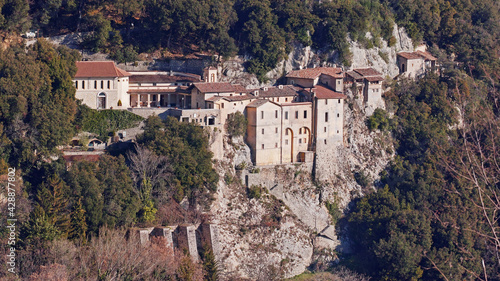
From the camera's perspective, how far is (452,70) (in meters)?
61.5

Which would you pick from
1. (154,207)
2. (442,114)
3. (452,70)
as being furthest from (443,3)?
(154,207)

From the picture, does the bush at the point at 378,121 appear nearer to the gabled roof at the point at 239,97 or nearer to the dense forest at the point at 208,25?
the dense forest at the point at 208,25

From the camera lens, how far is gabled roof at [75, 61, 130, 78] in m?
48.2

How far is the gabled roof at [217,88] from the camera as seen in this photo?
1929 inches

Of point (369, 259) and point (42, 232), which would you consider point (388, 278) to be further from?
point (42, 232)

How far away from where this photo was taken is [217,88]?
49.2 m

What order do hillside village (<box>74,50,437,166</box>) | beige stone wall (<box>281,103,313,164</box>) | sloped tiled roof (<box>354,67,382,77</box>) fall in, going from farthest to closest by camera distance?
1. sloped tiled roof (<box>354,67,382,77</box>)
2. beige stone wall (<box>281,103,313,164</box>)
3. hillside village (<box>74,50,437,166</box>)

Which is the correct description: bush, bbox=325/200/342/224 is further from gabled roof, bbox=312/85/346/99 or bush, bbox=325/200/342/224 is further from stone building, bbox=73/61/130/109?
stone building, bbox=73/61/130/109

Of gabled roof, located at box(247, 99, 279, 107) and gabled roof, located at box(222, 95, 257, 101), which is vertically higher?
gabled roof, located at box(222, 95, 257, 101)

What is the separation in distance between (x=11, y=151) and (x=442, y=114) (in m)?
32.2

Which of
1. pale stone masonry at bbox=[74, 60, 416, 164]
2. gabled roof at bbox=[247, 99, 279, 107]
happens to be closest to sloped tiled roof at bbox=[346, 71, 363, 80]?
pale stone masonry at bbox=[74, 60, 416, 164]

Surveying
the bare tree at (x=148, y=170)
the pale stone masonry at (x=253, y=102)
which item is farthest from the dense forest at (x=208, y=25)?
the bare tree at (x=148, y=170)

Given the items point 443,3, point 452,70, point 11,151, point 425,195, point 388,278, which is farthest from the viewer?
point 443,3

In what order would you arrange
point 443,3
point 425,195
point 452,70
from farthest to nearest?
point 443,3, point 452,70, point 425,195
